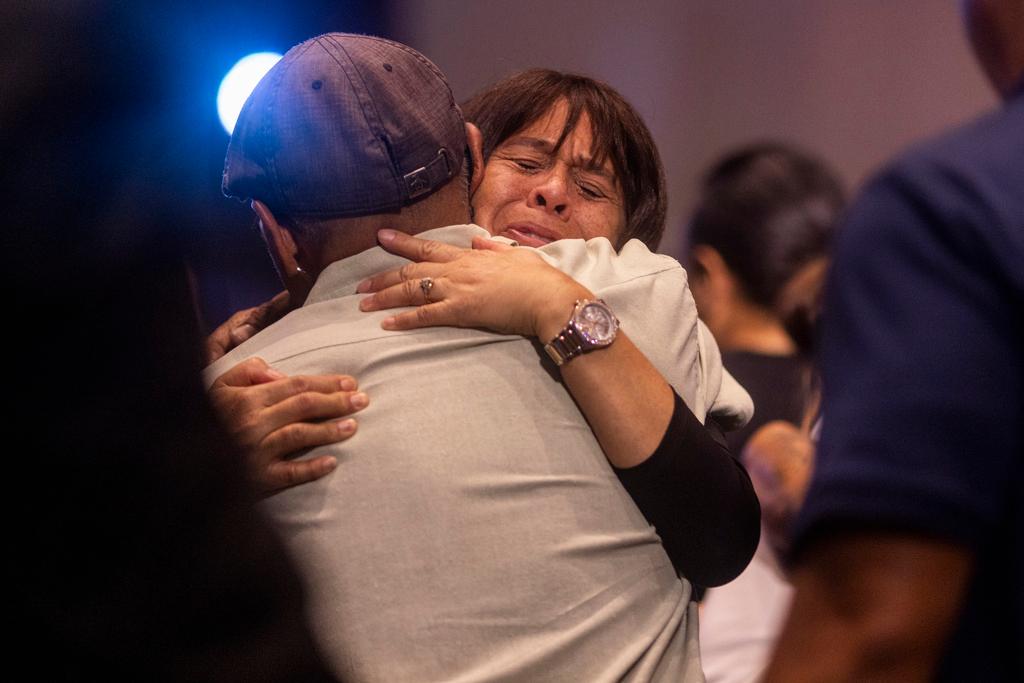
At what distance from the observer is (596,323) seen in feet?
4.20

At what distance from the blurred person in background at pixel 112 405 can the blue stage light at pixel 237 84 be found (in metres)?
2.43

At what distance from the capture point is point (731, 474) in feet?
4.42

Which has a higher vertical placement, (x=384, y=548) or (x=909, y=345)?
(x=909, y=345)

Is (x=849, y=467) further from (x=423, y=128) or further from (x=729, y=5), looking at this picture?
(x=729, y=5)

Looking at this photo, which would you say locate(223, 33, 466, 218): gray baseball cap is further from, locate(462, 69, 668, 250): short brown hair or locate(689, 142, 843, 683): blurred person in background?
locate(689, 142, 843, 683): blurred person in background

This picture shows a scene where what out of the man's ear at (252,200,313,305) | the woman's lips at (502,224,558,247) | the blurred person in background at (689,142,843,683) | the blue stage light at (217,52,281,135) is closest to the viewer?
the man's ear at (252,200,313,305)

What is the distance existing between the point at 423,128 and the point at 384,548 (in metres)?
0.46

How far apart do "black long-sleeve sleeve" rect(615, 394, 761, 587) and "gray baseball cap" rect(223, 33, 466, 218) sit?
15.6 inches

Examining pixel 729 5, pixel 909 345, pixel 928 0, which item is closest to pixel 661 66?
pixel 729 5

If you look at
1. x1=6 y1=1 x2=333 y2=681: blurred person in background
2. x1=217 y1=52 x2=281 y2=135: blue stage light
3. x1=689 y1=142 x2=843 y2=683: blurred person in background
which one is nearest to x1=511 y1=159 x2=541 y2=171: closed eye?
x1=689 y1=142 x2=843 y2=683: blurred person in background

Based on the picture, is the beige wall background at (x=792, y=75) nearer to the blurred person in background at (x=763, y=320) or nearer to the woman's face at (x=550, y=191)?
the blurred person in background at (x=763, y=320)

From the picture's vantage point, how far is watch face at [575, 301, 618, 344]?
1269 millimetres

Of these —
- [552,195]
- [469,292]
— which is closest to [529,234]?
[552,195]

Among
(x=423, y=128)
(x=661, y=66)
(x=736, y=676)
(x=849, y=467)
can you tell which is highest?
(x=423, y=128)
